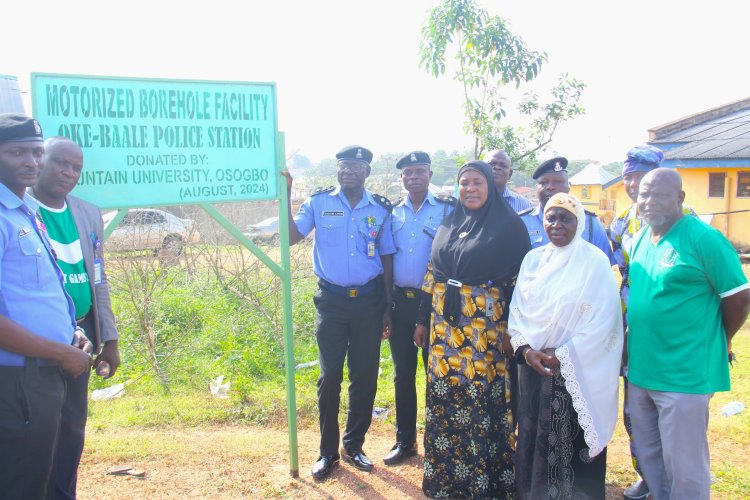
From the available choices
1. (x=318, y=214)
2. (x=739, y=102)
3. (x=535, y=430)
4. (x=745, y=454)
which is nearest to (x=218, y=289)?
(x=318, y=214)

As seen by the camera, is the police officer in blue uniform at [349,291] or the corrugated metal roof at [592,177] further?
the corrugated metal roof at [592,177]

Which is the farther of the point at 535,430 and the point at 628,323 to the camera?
the point at 535,430

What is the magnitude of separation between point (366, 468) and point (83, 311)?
2103 millimetres

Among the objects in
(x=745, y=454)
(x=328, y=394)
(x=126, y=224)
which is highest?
(x=126, y=224)

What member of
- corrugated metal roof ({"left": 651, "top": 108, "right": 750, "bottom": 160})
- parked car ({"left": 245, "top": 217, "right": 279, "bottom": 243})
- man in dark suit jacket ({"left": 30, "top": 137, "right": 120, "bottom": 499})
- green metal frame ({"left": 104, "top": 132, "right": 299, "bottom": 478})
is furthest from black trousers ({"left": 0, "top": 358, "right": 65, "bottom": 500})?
corrugated metal roof ({"left": 651, "top": 108, "right": 750, "bottom": 160})

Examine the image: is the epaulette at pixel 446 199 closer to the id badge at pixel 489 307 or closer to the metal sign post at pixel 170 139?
the id badge at pixel 489 307

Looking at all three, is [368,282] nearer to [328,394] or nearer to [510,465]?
[328,394]

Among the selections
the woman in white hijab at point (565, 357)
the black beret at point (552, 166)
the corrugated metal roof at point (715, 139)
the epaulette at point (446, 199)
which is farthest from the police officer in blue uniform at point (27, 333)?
the corrugated metal roof at point (715, 139)

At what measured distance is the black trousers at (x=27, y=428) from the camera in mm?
2172

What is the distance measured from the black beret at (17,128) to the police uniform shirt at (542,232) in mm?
2880

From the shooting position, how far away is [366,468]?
3975mm

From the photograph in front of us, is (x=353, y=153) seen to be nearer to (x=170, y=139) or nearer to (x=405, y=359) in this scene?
(x=170, y=139)

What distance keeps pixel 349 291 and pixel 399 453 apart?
1222 mm

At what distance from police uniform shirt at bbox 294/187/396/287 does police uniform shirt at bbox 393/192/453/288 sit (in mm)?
75
